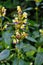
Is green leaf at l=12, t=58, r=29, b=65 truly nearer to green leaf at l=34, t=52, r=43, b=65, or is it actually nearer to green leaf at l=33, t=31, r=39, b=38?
green leaf at l=34, t=52, r=43, b=65

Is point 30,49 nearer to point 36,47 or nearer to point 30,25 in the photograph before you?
point 36,47

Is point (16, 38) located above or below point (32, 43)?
above

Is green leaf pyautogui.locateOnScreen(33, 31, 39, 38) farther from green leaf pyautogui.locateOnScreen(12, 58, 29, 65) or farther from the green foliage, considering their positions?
green leaf pyautogui.locateOnScreen(12, 58, 29, 65)

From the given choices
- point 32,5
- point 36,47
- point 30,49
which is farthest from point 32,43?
point 32,5

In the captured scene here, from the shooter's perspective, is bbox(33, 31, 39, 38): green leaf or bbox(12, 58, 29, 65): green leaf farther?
bbox(33, 31, 39, 38): green leaf

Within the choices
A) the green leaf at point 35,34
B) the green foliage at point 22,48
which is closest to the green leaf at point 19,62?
the green foliage at point 22,48

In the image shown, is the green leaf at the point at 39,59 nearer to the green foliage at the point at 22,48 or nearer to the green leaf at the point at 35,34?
the green foliage at the point at 22,48

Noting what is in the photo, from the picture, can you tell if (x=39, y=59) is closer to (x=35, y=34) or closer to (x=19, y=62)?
(x=19, y=62)

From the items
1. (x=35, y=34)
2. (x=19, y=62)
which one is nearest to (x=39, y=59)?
Result: (x=19, y=62)

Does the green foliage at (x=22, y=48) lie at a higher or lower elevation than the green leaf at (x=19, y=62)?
higher

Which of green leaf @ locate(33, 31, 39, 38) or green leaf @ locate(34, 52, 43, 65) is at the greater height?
green leaf @ locate(33, 31, 39, 38)

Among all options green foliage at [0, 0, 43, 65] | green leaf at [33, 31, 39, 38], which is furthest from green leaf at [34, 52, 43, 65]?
green leaf at [33, 31, 39, 38]
